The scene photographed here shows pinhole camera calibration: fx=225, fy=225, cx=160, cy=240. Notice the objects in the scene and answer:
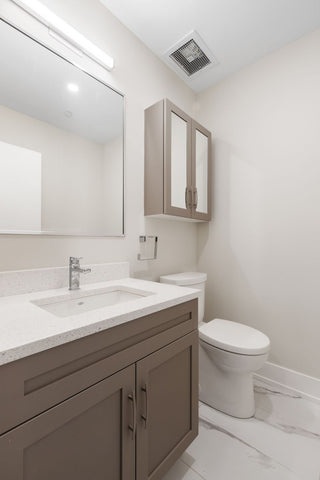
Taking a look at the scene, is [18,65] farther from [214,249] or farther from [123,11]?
[214,249]

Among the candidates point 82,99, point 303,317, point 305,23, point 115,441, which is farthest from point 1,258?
point 305,23

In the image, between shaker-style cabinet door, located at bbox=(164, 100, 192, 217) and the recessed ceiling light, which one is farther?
shaker-style cabinet door, located at bbox=(164, 100, 192, 217)

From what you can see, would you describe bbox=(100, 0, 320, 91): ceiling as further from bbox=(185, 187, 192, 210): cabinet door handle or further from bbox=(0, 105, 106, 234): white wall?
bbox=(185, 187, 192, 210): cabinet door handle

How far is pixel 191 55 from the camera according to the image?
175 centimetres

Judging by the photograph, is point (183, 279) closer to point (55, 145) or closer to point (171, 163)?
point (171, 163)

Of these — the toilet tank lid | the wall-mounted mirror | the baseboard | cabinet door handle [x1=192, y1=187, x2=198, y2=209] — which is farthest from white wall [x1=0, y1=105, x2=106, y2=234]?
the baseboard

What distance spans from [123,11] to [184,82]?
75 cm

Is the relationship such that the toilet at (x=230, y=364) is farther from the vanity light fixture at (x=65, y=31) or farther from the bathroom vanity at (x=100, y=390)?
the vanity light fixture at (x=65, y=31)

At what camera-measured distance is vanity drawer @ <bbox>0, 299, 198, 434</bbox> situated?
1.68 feet

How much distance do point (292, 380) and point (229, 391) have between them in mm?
569

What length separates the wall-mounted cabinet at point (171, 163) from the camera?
1.54 metres

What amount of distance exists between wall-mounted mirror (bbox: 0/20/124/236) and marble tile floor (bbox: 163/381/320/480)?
1.26 meters

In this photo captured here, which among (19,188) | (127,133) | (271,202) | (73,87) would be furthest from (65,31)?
(271,202)

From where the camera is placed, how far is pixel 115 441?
2.40 ft
